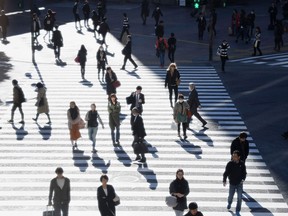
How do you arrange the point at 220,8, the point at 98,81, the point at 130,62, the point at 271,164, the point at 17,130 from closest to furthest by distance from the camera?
1. the point at 271,164
2. the point at 17,130
3. the point at 98,81
4. the point at 130,62
5. the point at 220,8

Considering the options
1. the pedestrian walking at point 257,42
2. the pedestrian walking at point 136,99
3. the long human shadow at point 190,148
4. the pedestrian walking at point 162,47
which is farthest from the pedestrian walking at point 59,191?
the pedestrian walking at point 257,42

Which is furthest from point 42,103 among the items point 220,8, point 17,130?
point 220,8

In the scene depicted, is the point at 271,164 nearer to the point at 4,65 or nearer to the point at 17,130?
the point at 17,130

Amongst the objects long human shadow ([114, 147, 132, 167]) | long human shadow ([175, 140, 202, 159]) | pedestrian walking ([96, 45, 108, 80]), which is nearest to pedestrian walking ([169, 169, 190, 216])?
long human shadow ([114, 147, 132, 167])

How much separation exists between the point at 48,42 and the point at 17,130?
1881 centimetres

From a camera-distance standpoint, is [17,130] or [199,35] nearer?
[17,130]

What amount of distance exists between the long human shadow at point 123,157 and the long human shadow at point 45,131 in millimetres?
2922

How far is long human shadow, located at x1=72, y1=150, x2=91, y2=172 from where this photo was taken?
19.7 meters

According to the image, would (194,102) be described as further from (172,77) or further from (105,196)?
(105,196)

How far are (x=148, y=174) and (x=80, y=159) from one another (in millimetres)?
2581

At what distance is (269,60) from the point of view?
119 ft

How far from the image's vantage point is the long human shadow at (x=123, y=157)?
787 inches

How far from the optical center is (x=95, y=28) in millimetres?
43438

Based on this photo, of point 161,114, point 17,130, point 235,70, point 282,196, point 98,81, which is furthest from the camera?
point 235,70
